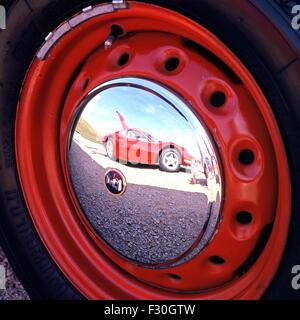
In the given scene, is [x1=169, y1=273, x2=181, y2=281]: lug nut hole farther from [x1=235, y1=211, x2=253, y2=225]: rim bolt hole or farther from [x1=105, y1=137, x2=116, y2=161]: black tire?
[x1=105, y1=137, x2=116, y2=161]: black tire

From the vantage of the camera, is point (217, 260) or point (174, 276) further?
point (174, 276)

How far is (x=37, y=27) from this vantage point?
131 cm

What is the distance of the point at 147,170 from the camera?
1.25 metres

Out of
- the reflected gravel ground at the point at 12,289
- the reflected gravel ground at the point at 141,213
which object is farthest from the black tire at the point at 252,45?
the reflected gravel ground at the point at 12,289

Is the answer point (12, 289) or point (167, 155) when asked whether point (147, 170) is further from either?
point (12, 289)

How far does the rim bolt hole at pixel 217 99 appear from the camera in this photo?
1.12 meters

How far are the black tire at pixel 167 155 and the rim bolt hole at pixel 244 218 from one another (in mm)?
213

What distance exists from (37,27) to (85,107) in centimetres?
29

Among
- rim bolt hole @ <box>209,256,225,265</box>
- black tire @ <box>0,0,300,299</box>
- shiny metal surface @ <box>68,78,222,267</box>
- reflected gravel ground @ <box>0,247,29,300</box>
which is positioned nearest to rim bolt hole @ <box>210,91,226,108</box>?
shiny metal surface @ <box>68,78,222,267</box>

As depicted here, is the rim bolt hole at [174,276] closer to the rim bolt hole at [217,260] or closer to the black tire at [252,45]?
the rim bolt hole at [217,260]

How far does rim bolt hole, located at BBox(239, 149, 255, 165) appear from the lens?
3.56 feet

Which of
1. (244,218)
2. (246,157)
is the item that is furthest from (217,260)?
(246,157)

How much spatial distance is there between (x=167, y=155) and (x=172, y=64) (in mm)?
267

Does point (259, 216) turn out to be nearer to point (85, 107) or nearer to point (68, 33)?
point (85, 107)
